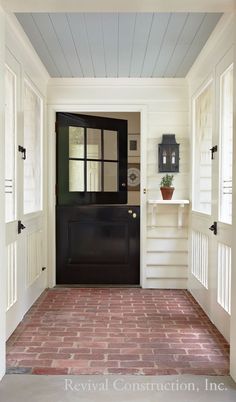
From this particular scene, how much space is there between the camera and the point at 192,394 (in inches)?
84.9

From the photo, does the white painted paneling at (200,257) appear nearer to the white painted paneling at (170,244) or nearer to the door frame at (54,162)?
the white painted paneling at (170,244)

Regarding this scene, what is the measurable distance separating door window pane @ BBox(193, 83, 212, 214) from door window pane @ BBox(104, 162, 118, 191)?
1.01m

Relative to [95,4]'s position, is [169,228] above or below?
below

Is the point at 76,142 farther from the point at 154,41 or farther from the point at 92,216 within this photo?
the point at 154,41

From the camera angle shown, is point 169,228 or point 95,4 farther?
point 169,228

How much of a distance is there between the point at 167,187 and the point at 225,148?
133cm

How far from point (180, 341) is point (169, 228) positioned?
5.72 feet

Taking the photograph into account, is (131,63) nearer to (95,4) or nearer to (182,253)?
(95,4)

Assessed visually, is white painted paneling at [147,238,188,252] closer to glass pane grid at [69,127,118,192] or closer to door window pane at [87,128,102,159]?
glass pane grid at [69,127,118,192]

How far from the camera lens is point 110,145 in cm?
469

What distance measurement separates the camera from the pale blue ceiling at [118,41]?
2.84 m

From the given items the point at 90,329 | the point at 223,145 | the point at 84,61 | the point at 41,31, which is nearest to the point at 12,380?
the point at 90,329

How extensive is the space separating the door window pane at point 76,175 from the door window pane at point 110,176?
30cm

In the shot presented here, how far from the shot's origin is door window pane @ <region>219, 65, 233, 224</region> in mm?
3012
